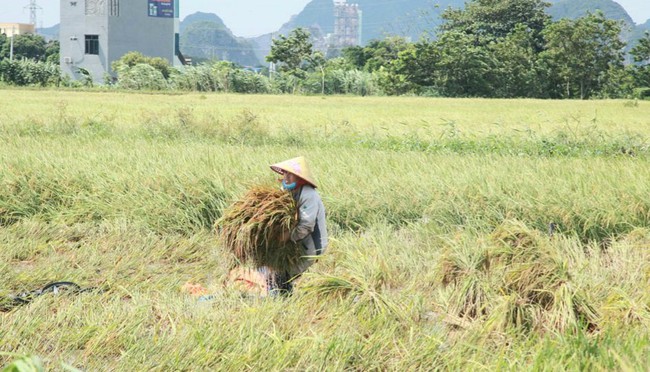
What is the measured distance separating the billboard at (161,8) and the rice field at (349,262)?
5770 cm

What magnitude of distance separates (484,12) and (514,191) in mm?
51966

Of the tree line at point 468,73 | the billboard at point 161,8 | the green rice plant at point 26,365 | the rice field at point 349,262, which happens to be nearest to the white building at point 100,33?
the billboard at point 161,8

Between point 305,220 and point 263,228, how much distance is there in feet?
0.82

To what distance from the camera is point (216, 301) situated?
15.2 feet

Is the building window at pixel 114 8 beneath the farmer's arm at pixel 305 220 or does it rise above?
above

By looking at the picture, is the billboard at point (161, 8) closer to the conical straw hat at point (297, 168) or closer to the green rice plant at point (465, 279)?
the conical straw hat at point (297, 168)

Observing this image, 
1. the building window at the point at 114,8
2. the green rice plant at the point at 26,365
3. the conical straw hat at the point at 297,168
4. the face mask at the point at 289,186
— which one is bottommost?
the face mask at the point at 289,186

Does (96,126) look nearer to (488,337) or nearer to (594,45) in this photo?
(488,337)

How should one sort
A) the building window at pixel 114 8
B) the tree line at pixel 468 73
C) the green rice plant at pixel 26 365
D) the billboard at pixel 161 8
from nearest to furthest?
the green rice plant at pixel 26 365 → the tree line at pixel 468 73 → the building window at pixel 114 8 → the billboard at pixel 161 8

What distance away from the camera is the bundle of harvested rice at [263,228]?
490 centimetres

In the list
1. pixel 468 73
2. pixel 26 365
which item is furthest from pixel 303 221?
pixel 468 73

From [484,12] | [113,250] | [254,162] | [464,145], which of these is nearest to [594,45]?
[484,12]

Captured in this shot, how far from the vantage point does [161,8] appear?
2675 inches

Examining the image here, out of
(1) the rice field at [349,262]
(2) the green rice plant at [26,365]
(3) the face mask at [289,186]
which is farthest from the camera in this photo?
(3) the face mask at [289,186]
